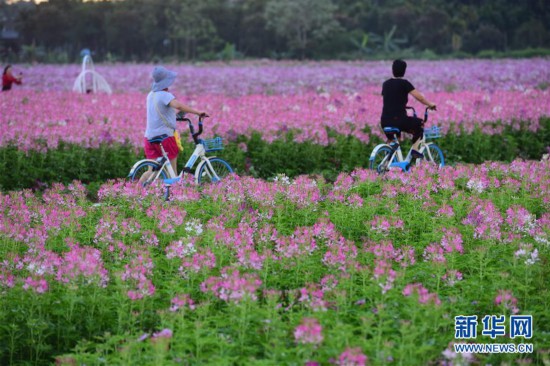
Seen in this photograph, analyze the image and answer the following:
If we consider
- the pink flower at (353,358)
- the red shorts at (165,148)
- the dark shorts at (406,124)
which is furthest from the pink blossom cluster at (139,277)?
the dark shorts at (406,124)

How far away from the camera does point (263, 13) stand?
57.5 meters

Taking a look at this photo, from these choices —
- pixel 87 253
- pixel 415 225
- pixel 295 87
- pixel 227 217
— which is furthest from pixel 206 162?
pixel 295 87

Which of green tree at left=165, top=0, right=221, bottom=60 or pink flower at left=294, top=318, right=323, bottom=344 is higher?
green tree at left=165, top=0, right=221, bottom=60

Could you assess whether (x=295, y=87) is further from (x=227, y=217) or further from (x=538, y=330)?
(x=538, y=330)

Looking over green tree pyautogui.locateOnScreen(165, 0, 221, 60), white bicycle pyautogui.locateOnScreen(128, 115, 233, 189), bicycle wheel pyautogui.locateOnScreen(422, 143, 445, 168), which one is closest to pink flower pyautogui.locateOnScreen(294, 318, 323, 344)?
white bicycle pyautogui.locateOnScreen(128, 115, 233, 189)

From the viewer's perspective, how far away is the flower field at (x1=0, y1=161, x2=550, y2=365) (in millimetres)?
5020

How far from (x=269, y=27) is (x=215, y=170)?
1826 inches

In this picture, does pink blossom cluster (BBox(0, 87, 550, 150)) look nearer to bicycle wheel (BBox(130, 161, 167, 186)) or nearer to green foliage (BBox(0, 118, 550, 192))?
green foliage (BBox(0, 118, 550, 192))

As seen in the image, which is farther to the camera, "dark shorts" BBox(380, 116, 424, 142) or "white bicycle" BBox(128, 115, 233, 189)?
"dark shorts" BBox(380, 116, 424, 142)

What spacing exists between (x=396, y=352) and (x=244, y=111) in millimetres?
11211

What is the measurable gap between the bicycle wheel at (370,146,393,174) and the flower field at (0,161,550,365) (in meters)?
1.91

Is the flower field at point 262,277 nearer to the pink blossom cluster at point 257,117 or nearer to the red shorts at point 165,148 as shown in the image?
Result: the red shorts at point 165,148

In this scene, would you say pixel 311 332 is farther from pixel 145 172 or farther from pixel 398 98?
pixel 398 98

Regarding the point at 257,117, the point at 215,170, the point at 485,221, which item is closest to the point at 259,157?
the point at 257,117
